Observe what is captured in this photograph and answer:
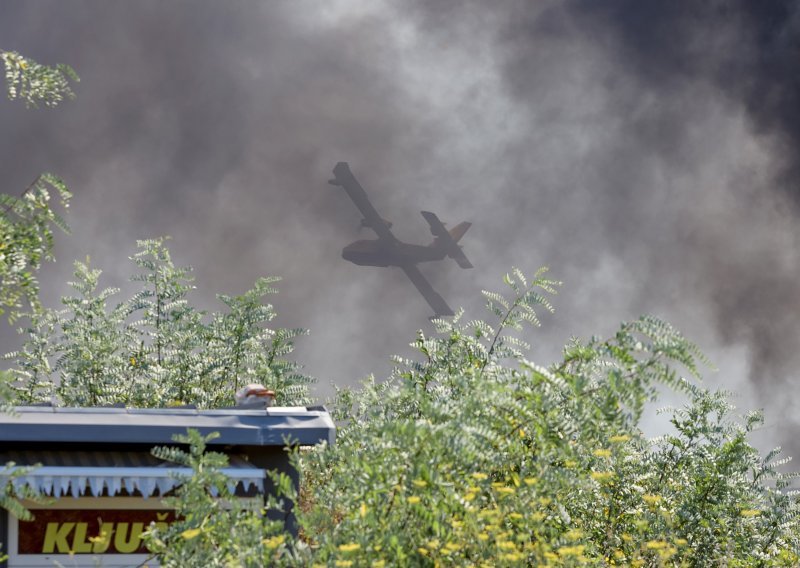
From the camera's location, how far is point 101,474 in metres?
8.30

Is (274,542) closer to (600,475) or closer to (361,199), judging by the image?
(600,475)

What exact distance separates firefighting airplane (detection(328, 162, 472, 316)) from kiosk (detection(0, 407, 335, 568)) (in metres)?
26.8

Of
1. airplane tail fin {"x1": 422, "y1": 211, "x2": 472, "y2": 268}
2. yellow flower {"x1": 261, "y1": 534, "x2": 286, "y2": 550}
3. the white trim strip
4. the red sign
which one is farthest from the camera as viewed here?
airplane tail fin {"x1": 422, "y1": 211, "x2": 472, "y2": 268}

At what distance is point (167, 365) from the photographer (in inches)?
582

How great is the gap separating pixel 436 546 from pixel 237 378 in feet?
28.9

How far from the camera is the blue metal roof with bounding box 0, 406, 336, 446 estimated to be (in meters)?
8.45

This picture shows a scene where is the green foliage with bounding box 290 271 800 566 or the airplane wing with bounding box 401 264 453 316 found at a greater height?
the airplane wing with bounding box 401 264 453 316

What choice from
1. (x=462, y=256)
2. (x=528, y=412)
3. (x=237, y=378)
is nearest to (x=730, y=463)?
(x=528, y=412)

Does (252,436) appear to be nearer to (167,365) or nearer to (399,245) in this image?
(167,365)

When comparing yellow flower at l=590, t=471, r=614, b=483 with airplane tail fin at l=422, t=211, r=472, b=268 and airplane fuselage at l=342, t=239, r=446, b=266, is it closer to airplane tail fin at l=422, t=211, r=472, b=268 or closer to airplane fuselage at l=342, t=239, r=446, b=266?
airplane fuselage at l=342, t=239, r=446, b=266

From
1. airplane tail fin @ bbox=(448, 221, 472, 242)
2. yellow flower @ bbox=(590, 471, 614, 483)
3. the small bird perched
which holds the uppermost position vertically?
airplane tail fin @ bbox=(448, 221, 472, 242)

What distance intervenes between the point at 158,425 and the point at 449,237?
110 feet

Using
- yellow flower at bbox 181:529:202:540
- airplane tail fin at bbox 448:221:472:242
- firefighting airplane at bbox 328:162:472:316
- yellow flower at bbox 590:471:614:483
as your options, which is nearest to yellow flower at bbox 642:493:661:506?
yellow flower at bbox 590:471:614:483

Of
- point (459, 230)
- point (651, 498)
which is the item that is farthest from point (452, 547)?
point (459, 230)
